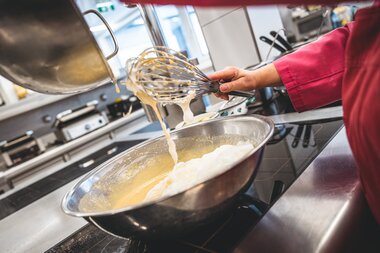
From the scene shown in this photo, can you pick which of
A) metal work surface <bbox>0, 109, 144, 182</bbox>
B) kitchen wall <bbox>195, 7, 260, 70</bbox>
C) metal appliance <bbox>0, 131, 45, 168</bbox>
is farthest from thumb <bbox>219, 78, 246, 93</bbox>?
metal appliance <bbox>0, 131, 45, 168</bbox>

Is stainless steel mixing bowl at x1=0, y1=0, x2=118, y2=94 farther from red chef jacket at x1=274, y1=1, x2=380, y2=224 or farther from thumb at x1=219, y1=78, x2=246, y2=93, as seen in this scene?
red chef jacket at x1=274, y1=1, x2=380, y2=224

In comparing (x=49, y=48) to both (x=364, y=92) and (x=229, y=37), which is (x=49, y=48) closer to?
(x=364, y=92)

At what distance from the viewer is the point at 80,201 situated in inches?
20.1

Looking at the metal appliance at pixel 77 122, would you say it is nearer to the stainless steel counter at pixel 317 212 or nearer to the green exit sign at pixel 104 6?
the green exit sign at pixel 104 6

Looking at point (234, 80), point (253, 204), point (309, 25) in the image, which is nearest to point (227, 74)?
point (234, 80)

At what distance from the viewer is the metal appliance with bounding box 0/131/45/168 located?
2.40 meters

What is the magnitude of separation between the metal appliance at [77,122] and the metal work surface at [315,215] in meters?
2.52

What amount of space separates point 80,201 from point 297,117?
2.37ft

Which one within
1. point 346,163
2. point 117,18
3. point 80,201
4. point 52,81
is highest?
point 117,18

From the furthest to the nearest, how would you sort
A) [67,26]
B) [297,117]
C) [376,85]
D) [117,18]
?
[117,18] < [297,117] < [67,26] < [376,85]

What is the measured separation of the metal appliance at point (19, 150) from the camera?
2.40 metres

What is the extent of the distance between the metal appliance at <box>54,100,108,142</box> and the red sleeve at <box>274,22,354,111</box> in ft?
8.04

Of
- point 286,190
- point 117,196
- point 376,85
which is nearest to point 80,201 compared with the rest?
point 117,196

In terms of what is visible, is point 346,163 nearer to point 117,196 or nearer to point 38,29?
point 117,196
